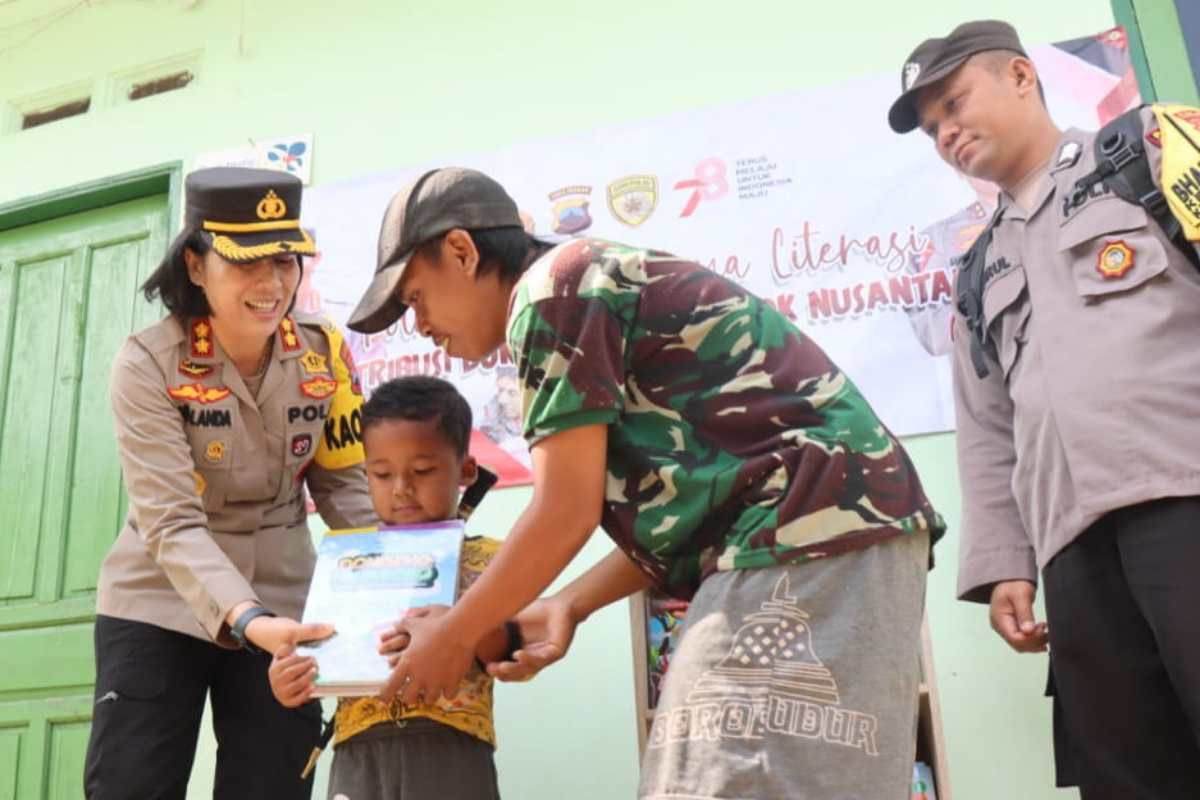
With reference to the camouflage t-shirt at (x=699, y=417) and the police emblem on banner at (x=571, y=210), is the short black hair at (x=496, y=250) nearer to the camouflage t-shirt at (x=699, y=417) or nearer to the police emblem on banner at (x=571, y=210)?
the camouflage t-shirt at (x=699, y=417)

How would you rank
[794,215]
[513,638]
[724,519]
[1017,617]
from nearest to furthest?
[724,519] → [513,638] → [1017,617] → [794,215]

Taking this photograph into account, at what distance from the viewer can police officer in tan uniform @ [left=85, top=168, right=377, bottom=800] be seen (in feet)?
6.05

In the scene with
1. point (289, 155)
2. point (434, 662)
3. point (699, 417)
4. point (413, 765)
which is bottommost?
point (413, 765)

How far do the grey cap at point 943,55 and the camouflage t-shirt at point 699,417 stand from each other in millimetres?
1043

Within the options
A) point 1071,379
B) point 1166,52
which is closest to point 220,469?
point 1071,379

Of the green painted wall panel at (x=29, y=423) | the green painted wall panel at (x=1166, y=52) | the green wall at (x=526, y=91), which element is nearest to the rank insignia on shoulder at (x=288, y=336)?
the green wall at (x=526, y=91)

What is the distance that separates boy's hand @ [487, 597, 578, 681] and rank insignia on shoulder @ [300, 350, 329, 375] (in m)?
0.78

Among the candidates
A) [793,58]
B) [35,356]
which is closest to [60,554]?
[35,356]

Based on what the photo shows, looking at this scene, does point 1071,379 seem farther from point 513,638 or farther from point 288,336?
point 288,336

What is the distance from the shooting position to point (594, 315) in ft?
4.00

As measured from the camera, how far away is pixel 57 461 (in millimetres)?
3338

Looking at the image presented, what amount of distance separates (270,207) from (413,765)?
3.19ft

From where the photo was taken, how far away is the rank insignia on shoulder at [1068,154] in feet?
6.26

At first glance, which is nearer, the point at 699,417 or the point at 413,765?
the point at 699,417
